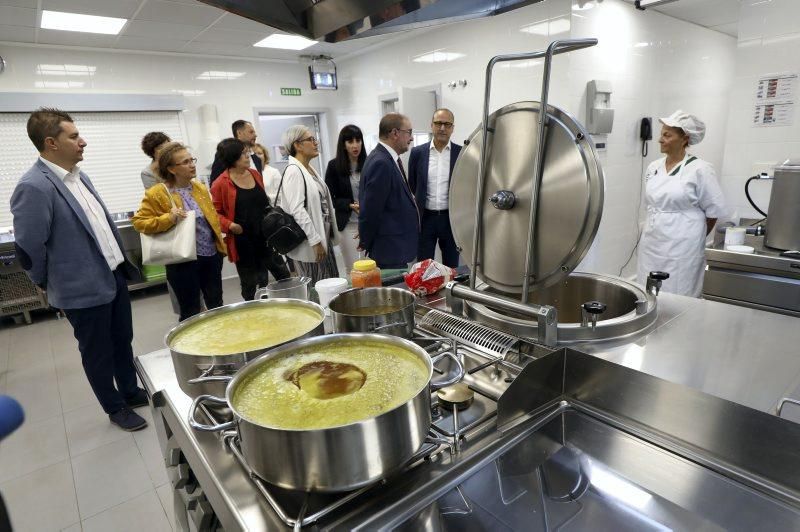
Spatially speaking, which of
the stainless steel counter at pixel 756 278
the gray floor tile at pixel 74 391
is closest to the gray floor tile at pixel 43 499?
the gray floor tile at pixel 74 391

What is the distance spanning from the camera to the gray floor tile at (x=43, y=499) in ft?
6.10

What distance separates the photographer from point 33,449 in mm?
2352

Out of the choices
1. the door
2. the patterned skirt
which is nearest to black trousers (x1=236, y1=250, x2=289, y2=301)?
the patterned skirt

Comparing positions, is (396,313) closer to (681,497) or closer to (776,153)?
(681,497)

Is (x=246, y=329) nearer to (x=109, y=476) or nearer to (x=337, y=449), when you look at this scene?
(x=337, y=449)

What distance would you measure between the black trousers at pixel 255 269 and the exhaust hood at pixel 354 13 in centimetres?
225

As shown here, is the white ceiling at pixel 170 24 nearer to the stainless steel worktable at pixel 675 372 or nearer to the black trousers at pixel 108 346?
the black trousers at pixel 108 346

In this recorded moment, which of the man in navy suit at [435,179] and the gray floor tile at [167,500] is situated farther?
the man in navy suit at [435,179]

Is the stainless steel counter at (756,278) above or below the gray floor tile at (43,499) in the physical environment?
above

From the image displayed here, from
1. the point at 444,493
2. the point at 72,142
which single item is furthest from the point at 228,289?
the point at 444,493

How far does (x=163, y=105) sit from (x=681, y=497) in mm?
6027

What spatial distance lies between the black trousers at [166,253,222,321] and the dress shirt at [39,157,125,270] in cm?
45

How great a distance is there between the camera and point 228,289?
5.34 meters

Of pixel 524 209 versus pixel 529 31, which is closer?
pixel 524 209
